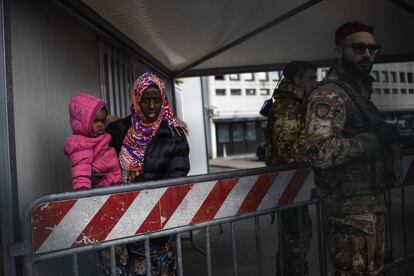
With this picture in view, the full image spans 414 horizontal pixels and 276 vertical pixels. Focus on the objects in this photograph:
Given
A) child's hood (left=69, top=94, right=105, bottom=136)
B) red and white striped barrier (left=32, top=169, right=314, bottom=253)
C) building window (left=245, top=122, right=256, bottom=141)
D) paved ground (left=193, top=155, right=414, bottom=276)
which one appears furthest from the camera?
building window (left=245, top=122, right=256, bottom=141)

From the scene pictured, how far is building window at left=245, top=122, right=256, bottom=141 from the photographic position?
36625 millimetres

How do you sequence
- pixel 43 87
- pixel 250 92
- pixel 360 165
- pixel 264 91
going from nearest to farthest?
1. pixel 360 165
2. pixel 43 87
3. pixel 250 92
4. pixel 264 91

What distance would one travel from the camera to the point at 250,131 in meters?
36.8

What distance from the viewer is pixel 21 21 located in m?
2.52

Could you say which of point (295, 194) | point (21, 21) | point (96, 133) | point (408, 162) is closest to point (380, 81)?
point (408, 162)

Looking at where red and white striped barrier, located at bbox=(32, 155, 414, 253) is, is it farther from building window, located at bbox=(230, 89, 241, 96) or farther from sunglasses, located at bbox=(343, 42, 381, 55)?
building window, located at bbox=(230, 89, 241, 96)

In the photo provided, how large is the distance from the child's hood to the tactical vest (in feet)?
4.41

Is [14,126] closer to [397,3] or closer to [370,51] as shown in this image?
[370,51]

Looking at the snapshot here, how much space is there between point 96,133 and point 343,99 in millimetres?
1418

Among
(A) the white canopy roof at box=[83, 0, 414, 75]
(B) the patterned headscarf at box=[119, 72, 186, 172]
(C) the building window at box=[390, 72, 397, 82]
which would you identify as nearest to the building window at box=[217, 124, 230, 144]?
(A) the white canopy roof at box=[83, 0, 414, 75]

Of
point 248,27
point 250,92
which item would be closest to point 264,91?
point 250,92

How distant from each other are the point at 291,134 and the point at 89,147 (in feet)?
5.68

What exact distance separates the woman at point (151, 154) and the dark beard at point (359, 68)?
1028 mm

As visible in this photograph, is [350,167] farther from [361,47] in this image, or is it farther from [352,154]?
[361,47]
